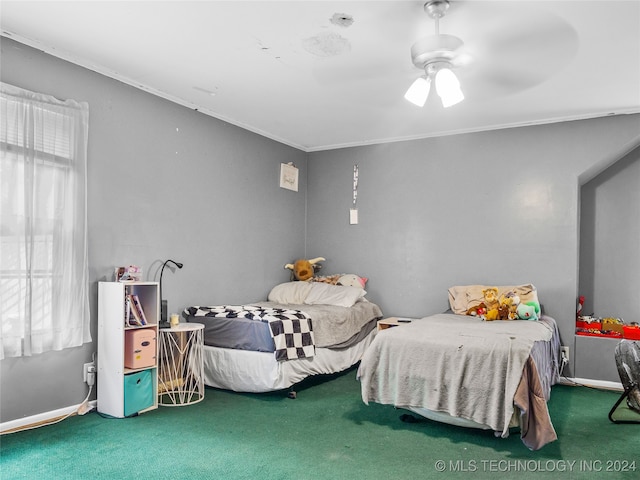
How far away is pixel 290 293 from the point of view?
4914 millimetres

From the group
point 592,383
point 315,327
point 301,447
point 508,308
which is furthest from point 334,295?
point 592,383

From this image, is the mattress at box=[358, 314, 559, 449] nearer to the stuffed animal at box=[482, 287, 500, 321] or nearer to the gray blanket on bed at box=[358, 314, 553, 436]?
the gray blanket on bed at box=[358, 314, 553, 436]

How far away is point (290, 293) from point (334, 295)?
0.48 meters

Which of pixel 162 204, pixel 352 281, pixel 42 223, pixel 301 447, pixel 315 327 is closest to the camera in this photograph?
pixel 301 447

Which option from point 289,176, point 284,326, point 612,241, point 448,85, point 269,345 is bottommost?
point 269,345

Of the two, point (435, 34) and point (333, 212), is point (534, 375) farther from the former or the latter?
point (333, 212)

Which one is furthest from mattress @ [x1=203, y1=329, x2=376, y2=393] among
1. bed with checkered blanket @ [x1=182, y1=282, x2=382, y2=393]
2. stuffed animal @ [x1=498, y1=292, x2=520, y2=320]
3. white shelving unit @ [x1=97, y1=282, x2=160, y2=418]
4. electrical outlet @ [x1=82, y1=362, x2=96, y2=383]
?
stuffed animal @ [x1=498, y1=292, x2=520, y2=320]

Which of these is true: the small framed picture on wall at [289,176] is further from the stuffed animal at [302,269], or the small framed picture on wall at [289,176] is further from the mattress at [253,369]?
the mattress at [253,369]

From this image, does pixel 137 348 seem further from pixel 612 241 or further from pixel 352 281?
pixel 612 241

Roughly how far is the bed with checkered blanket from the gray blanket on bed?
76cm

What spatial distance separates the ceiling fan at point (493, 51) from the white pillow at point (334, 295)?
7.41 ft

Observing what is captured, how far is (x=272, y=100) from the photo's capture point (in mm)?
4012

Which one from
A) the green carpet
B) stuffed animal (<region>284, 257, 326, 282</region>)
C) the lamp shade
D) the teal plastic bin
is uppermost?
the lamp shade

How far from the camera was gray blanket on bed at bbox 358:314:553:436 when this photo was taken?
105 inches
